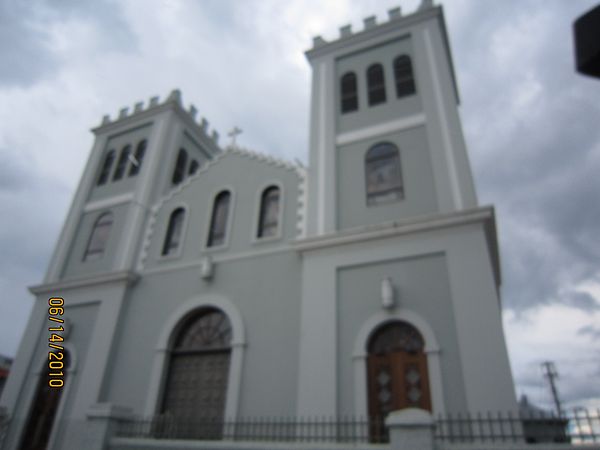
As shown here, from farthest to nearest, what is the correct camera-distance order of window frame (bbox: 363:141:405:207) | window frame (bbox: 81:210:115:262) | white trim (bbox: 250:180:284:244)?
1. window frame (bbox: 81:210:115:262)
2. white trim (bbox: 250:180:284:244)
3. window frame (bbox: 363:141:405:207)

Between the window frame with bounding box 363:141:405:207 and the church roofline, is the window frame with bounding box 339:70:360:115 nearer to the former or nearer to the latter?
the window frame with bounding box 363:141:405:207

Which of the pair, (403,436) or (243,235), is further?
(243,235)

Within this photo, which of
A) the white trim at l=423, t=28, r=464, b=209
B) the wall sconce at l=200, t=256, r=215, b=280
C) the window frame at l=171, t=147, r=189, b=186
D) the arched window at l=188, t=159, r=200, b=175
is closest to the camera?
the white trim at l=423, t=28, r=464, b=209

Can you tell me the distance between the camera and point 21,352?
1330 centimetres

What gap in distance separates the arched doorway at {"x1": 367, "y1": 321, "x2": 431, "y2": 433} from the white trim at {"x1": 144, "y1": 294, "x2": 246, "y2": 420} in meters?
3.13

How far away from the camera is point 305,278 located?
10.2m

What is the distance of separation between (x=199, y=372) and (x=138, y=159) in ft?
29.6

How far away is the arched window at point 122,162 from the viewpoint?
1647 centimetres

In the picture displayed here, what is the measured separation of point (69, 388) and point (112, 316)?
2.08 metres

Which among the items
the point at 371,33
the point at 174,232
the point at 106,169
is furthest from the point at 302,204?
the point at 106,169

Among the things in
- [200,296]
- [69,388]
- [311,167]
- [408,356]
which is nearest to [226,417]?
[200,296]

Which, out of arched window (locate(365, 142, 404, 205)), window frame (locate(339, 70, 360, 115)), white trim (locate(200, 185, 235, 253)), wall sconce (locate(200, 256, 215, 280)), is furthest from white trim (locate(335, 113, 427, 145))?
wall sconce (locate(200, 256, 215, 280))

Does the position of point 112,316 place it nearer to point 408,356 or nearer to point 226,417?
point 226,417

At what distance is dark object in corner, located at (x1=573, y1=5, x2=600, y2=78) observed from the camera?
4.43ft
